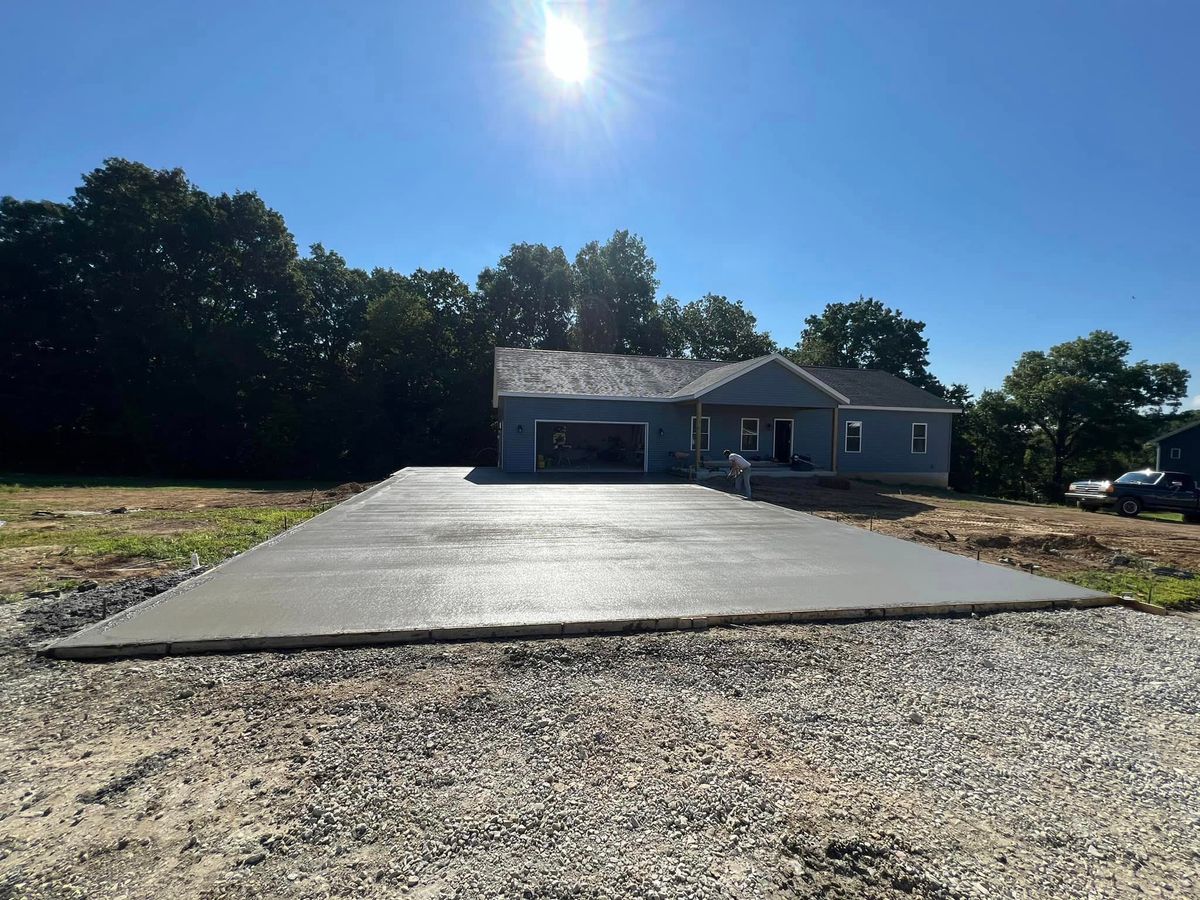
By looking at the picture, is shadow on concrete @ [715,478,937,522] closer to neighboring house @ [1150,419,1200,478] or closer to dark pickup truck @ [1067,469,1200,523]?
dark pickup truck @ [1067,469,1200,523]

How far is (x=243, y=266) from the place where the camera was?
29234mm

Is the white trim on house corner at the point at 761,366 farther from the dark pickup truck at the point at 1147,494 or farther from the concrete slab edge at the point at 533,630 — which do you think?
the concrete slab edge at the point at 533,630

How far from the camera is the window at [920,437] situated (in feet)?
73.5

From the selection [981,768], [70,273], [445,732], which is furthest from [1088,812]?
[70,273]

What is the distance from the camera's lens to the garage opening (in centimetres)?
2001

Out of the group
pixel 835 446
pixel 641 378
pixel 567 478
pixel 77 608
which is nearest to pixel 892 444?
pixel 835 446

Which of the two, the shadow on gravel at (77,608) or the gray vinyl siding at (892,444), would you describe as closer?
the shadow on gravel at (77,608)

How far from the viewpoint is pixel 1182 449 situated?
25.8 m

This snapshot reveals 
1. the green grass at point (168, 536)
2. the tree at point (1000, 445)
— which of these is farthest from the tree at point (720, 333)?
the green grass at point (168, 536)

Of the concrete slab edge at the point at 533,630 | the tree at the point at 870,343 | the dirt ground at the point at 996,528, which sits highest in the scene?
the tree at the point at 870,343

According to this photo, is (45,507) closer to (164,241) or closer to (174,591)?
(174,591)

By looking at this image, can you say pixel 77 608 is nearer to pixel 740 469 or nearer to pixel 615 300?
pixel 740 469

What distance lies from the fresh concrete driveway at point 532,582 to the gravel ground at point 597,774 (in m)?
0.37

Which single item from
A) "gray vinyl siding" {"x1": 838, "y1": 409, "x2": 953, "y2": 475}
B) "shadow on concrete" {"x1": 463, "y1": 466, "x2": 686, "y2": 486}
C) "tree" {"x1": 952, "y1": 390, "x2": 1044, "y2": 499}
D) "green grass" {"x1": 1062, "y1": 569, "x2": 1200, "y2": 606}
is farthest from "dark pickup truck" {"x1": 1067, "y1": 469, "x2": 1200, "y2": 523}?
"tree" {"x1": 952, "y1": 390, "x2": 1044, "y2": 499}
